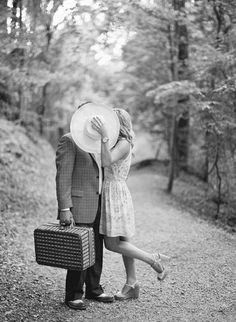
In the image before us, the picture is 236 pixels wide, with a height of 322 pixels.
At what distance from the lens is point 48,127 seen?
68.9 feet

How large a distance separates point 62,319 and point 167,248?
11.1ft

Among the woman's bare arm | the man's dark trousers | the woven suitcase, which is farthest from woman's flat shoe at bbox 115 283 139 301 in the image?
the woman's bare arm

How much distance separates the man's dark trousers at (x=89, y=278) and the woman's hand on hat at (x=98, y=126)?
31.0 inches

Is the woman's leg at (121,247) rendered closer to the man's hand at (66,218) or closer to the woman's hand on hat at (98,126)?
the man's hand at (66,218)

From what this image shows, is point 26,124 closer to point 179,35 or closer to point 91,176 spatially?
point 179,35

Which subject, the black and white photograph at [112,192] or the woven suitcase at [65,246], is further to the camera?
the black and white photograph at [112,192]

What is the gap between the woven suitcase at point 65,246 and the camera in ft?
12.6

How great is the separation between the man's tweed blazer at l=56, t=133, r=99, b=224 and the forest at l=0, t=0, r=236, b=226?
2636 mm

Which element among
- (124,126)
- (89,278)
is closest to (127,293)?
(89,278)

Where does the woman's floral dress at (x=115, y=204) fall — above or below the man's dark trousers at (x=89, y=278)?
above

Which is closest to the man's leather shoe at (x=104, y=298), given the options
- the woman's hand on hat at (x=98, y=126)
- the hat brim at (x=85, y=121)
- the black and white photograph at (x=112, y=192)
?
the black and white photograph at (x=112, y=192)

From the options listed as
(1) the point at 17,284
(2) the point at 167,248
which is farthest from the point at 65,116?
(1) the point at 17,284

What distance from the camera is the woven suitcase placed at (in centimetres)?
385

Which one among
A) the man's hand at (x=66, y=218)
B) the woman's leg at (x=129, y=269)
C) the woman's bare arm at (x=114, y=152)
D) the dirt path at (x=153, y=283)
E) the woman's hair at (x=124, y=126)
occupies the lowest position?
the dirt path at (x=153, y=283)
